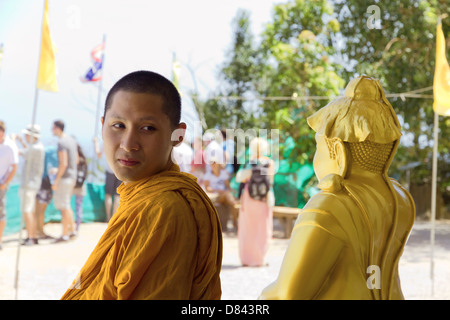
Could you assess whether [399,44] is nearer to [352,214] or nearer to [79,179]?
[79,179]

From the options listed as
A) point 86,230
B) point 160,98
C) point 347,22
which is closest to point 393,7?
point 347,22

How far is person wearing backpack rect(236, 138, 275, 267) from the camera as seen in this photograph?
5.96 meters

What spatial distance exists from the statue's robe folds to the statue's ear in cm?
5

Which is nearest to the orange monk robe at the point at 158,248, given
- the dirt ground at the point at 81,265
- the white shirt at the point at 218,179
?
the dirt ground at the point at 81,265

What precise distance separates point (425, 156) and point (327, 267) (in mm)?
10174

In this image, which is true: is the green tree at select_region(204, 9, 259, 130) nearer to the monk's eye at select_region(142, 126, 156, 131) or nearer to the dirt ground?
the dirt ground

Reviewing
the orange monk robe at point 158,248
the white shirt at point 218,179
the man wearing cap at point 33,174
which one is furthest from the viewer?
the white shirt at point 218,179

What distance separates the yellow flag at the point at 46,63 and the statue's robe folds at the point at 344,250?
3.52 metres

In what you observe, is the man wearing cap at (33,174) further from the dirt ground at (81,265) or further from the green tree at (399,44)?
the green tree at (399,44)

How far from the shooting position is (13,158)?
6.20 metres

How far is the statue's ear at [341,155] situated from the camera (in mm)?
1603

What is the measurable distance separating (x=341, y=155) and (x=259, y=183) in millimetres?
4322

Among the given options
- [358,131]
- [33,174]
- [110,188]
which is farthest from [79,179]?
[358,131]
